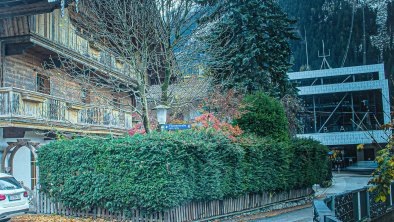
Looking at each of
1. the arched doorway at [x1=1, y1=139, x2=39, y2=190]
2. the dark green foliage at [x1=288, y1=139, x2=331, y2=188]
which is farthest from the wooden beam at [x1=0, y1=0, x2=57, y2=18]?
the dark green foliage at [x1=288, y1=139, x2=331, y2=188]

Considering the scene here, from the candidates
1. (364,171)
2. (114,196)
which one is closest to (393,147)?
(114,196)

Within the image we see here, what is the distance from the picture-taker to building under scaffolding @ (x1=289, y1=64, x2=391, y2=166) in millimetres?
54906

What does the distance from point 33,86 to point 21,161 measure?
348cm

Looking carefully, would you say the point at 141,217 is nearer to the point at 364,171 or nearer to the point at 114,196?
the point at 114,196

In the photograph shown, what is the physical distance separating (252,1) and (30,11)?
498 inches

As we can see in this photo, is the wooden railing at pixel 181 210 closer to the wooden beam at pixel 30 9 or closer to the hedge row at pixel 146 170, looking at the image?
the hedge row at pixel 146 170

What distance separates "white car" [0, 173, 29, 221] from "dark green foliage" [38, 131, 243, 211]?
1.50 meters

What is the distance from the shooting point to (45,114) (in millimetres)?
16547

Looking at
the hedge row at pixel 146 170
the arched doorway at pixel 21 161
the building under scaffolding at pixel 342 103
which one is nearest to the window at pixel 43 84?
the arched doorway at pixel 21 161

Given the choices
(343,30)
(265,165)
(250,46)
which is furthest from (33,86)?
(343,30)

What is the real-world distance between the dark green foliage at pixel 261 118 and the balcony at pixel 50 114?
6.62 m

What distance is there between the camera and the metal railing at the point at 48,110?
14508mm

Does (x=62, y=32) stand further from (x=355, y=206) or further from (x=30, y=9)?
(x=355, y=206)

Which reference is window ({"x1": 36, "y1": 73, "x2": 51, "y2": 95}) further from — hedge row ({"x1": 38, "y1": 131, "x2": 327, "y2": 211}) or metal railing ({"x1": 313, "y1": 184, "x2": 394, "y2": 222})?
metal railing ({"x1": 313, "y1": 184, "x2": 394, "y2": 222})
